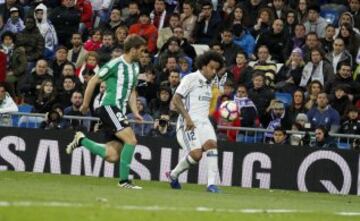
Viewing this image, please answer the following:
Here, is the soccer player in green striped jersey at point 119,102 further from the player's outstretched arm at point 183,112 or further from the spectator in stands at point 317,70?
the spectator in stands at point 317,70

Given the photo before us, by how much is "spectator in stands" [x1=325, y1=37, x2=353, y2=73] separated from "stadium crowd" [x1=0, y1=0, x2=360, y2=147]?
0.9 inches

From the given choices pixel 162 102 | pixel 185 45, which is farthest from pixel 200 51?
pixel 162 102

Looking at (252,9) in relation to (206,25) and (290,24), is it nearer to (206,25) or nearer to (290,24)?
(206,25)

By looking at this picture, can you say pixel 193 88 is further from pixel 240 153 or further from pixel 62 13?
pixel 62 13

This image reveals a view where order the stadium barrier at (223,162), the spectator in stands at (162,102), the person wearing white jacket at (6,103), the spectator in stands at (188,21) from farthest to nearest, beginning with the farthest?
the spectator in stands at (188,21) → the spectator in stands at (162,102) → the person wearing white jacket at (6,103) → the stadium barrier at (223,162)

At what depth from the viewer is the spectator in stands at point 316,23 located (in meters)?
27.2

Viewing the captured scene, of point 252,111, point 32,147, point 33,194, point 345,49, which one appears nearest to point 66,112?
point 32,147

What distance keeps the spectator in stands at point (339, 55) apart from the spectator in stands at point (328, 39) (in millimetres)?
436

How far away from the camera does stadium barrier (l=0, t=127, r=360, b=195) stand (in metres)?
23.2

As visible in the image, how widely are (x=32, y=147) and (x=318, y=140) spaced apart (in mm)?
5383

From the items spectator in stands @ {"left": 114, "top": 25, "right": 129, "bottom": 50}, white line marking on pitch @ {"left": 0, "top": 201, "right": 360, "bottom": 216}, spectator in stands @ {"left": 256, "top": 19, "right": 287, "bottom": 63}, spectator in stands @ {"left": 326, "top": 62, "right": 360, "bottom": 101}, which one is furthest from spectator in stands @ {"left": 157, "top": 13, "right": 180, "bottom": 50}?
white line marking on pitch @ {"left": 0, "top": 201, "right": 360, "bottom": 216}

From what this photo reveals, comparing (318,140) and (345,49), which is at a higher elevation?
(345,49)

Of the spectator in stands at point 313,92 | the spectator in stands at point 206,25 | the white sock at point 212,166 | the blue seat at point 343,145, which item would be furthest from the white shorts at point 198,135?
the spectator in stands at point 206,25

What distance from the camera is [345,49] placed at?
26.1 m
